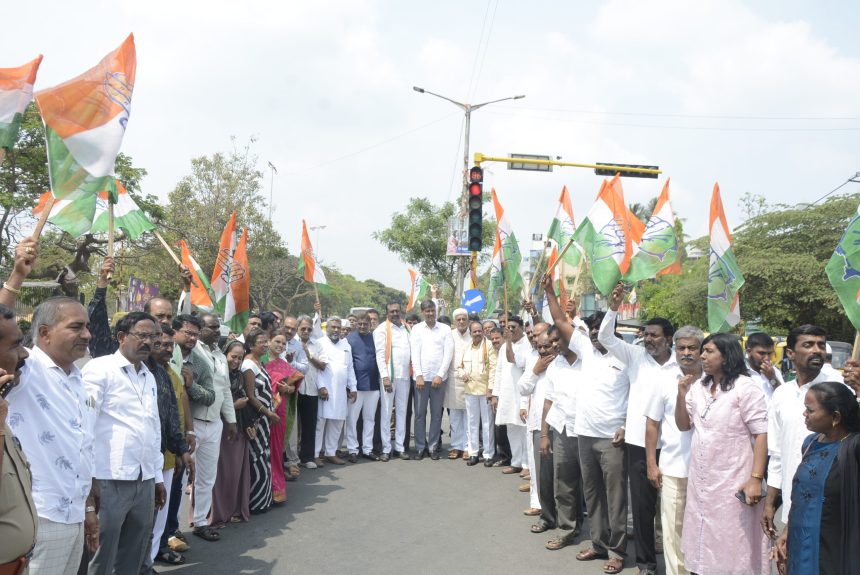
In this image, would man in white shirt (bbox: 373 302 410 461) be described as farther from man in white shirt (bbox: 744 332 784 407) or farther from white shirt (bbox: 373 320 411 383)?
man in white shirt (bbox: 744 332 784 407)

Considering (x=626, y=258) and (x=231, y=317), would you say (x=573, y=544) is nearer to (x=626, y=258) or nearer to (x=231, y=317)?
(x=626, y=258)

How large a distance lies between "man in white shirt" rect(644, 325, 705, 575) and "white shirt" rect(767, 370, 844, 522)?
544mm

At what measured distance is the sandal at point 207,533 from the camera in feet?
20.0

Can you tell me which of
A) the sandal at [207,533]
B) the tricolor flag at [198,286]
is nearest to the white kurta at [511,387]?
the tricolor flag at [198,286]

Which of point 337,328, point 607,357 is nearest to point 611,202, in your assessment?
point 607,357

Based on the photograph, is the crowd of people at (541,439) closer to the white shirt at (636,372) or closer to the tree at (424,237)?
the white shirt at (636,372)

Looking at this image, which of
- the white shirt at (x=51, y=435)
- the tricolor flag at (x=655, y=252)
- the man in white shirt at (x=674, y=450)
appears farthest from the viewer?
the tricolor flag at (x=655, y=252)

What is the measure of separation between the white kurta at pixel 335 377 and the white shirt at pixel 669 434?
534 cm

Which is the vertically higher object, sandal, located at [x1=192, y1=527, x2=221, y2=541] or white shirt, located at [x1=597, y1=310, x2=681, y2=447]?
white shirt, located at [x1=597, y1=310, x2=681, y2=447]

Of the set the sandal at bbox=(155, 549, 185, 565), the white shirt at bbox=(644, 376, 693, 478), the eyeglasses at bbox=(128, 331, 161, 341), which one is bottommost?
the sandal at bbox=(155, 549, 185, 565)

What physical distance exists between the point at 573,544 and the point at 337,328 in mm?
4720

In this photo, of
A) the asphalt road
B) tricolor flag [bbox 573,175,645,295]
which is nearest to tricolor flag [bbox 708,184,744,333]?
tricolor flag [bbox 573,175,645,295]

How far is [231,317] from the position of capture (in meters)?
7.79

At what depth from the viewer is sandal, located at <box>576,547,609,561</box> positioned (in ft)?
18.9
